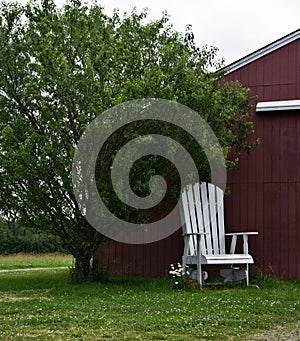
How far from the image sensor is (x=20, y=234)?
2883 centimetres

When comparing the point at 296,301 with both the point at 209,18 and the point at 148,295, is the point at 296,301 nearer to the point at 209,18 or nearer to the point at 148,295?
the point at 148,295

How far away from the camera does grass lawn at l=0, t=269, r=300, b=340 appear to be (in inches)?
169

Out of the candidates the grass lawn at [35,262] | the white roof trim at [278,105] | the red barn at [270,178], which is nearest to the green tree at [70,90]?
the white roof trim at [278,105]

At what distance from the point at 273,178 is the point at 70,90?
3042 mm

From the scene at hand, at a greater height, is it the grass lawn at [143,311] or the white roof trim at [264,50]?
the white roof trim at [264,50]

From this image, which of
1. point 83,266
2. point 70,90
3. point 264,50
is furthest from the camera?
point 264,50

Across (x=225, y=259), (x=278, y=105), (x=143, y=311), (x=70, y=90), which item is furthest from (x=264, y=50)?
(x=143, y=311)

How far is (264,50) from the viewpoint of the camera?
8.74 meters

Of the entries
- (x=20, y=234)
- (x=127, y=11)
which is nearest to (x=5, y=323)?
(x=127, y=11)

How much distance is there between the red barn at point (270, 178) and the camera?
8.50 meters

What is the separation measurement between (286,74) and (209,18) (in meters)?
1.31

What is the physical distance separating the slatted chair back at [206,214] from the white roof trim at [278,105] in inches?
51.5

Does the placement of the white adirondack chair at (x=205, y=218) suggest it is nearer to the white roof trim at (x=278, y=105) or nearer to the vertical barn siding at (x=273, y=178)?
the vertical barn siding at (x=273, y=178)

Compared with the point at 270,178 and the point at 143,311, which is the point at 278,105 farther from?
the point at 143,311
